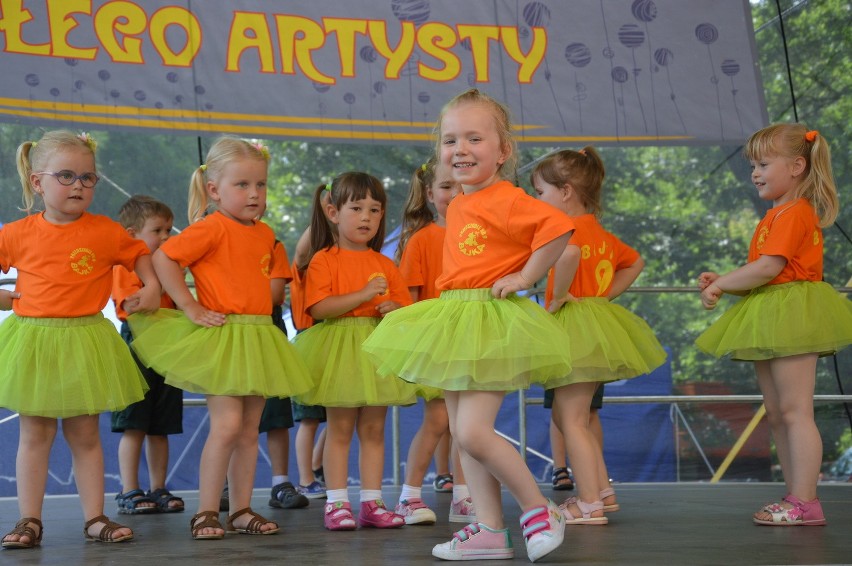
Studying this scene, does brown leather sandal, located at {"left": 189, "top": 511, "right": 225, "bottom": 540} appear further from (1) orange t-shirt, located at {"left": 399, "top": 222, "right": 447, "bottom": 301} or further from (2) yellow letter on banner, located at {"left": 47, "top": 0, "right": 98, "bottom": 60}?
(2) yellow letter on banner, located at {"left": 47, "top": 0, "right": 98, "bottom": 60}

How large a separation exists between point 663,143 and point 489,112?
Answer: 2402 mm

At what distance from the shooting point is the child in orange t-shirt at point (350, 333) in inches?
113

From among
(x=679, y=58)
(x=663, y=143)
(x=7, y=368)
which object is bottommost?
(x=7, y=368)

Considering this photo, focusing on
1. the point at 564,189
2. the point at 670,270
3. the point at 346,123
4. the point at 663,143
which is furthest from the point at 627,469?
the point at 670,270

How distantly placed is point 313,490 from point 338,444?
2.96ft

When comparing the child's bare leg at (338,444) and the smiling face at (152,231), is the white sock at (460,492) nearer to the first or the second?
the child's bare leg at (338,444)

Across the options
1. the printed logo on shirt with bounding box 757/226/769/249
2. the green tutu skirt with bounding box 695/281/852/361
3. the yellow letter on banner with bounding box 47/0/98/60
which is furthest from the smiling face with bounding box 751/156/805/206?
the yellow letter on banner with bounding box 47/0/98/60

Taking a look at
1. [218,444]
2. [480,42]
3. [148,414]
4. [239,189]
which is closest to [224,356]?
[218,444]

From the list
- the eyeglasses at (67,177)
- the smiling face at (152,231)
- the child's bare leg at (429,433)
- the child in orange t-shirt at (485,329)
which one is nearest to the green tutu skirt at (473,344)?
the child in orange t-shirt at (485,329)

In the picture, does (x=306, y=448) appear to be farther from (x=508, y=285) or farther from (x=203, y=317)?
(x=508, y=285)

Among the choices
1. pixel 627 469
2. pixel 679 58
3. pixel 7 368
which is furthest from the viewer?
pixel 627 469

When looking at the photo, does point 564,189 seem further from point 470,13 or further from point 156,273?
point 470,13

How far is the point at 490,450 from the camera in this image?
222 centimetres

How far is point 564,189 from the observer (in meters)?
3.15
